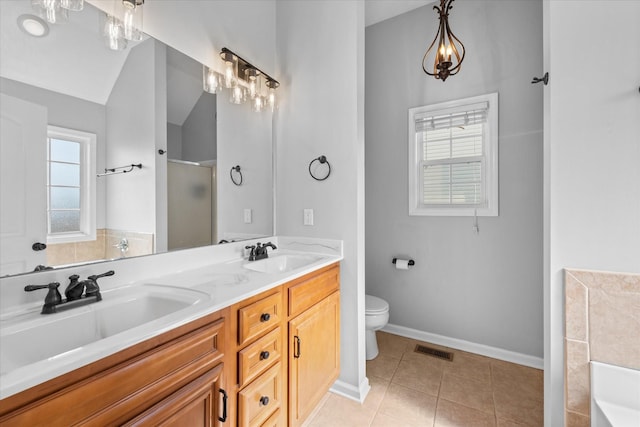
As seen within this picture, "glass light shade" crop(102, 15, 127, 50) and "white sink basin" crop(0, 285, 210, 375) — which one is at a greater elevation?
"glass light shade" crop(102, 15, 127, 50)

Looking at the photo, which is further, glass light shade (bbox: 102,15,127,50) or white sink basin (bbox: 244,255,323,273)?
white sink basin (bbox: 244,255,323,273)

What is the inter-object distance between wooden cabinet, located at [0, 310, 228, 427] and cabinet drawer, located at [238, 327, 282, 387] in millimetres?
111

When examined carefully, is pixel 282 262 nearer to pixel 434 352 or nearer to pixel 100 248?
pixel 100 248

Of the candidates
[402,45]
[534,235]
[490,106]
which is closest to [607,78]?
[490,106]

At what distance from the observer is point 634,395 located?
3.72ft

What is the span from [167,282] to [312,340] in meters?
0.82

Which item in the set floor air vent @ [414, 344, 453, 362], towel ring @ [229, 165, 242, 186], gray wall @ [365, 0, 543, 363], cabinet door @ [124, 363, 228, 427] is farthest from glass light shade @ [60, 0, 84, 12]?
floor air vent @ [414, 344, 453, 362]

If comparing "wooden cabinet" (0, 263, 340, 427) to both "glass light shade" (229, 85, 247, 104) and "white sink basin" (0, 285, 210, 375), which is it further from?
"glass light shade" (229, 85, 247, 104)

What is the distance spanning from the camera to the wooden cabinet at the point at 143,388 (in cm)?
57

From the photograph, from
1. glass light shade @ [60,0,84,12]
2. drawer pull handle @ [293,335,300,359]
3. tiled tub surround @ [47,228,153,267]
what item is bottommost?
drawer pull handle @ [293,335,300,359]

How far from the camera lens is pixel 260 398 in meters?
1.15

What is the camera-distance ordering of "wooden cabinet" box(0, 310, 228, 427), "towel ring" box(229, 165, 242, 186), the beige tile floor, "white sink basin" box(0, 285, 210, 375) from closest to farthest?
"wooden cabinet" box(0, 310, 228, 427)
"white sink basin" box(0, 285, 210, 375)
the beige tile floor
"towel ring" box(229, 165, 242, 186)

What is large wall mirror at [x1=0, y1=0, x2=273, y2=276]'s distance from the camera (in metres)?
0.94

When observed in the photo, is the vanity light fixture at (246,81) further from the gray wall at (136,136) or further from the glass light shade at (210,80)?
the gray wall at (136,136)
